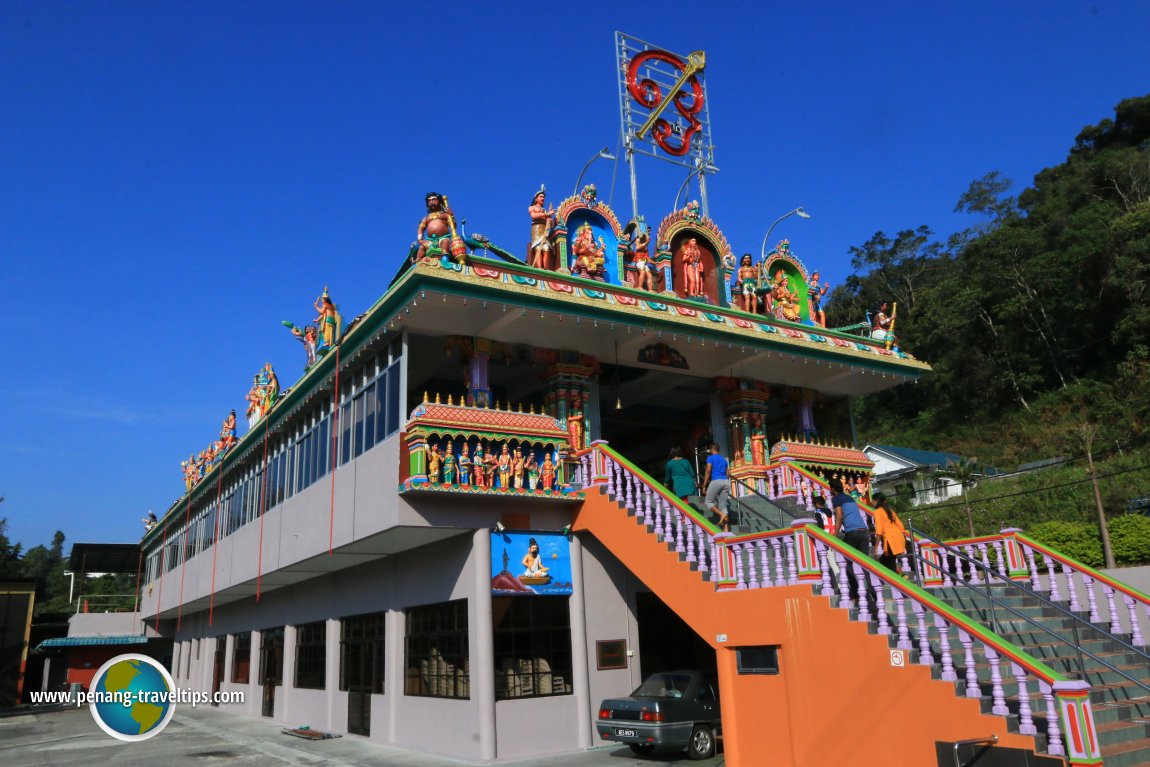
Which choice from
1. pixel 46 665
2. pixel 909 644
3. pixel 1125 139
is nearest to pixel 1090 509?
pixel 909 644

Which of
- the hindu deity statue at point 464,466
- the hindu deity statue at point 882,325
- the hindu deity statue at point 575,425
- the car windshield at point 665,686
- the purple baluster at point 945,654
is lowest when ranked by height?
the car windshield at point 665,686

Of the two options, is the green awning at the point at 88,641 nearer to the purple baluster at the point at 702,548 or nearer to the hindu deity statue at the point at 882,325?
the hindu deity statue at the point at 882,325

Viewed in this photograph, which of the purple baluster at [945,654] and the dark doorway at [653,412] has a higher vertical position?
the dark doorway at [653,412]

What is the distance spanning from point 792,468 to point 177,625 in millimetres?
34126

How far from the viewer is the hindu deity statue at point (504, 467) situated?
1438 cm

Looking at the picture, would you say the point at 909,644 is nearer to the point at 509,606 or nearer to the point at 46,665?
the point at 509,606

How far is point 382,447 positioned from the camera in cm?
1479

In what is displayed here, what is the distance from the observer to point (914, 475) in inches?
Result: 1898

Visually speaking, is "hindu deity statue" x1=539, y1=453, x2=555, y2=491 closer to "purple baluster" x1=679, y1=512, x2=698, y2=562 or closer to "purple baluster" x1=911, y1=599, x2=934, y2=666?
"purple baluster" x1=679, y1=512, x2=698, y2=562

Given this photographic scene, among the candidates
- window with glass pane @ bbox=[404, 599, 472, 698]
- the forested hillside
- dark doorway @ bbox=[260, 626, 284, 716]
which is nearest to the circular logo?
dark doorway @ bbox=[260, 626, 284, 716]

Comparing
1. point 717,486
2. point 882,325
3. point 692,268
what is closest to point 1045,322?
point 882,325

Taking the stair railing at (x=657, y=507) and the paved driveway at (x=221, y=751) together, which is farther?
the paved driveway at (x=221, y=751)

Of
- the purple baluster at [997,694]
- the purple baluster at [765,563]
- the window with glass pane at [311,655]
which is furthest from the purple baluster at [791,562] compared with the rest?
the window with glass pane at [311,655]

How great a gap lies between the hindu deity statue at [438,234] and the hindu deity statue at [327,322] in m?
4.85
